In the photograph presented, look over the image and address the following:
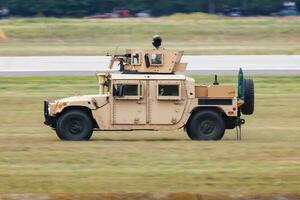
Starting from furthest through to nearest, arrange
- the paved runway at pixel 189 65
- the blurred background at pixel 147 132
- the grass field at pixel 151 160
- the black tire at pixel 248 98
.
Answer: the paved runway at pixel 189 65 → the black tire at pixel 248 98 → the blurred background at pixel 147 132 → the grass field at pixel 151 160

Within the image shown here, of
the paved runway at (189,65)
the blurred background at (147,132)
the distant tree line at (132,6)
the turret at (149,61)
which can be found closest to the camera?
the blurred background at (147,132)

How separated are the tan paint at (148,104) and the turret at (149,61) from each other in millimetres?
470

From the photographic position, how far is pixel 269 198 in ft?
37.2

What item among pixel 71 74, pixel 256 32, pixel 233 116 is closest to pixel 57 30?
pixel 256 32

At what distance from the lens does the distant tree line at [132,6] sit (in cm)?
8862

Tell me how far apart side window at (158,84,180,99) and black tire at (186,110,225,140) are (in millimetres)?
627

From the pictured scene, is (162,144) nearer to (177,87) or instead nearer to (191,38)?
(177,87)

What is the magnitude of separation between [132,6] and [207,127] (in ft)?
238

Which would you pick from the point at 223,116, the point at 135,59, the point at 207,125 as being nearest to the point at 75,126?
the point at 135,59

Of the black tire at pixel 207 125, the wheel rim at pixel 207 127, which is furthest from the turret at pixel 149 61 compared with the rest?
the wheel rim at pixel 207 127

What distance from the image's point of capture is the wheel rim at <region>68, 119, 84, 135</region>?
2041 cm

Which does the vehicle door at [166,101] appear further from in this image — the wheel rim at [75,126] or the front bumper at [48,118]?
the front bumper at [48,118]

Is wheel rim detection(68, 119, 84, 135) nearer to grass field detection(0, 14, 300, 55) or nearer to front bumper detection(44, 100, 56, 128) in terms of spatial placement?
front bumper detection(44, 100, 56, 128)

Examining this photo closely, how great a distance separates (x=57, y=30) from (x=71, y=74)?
2512 cm
